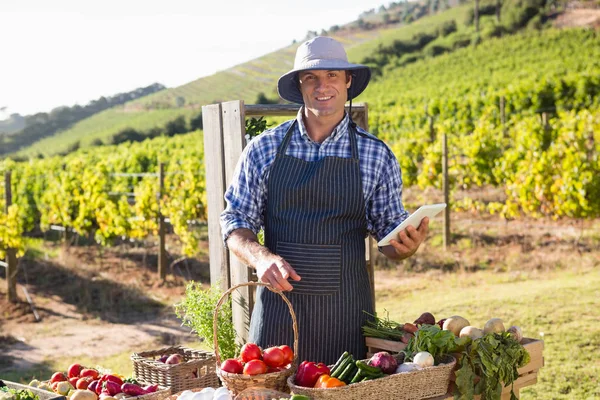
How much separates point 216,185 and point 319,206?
1.25m

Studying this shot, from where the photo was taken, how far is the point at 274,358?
9.05 feet

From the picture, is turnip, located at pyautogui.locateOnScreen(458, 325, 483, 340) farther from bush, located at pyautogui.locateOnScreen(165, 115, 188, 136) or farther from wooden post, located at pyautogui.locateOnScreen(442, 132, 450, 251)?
bush, located at pyautogui.locateOnScreen(165, 115, 188, 136)

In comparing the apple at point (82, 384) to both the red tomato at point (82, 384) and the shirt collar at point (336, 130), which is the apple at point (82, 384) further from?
the shirt collar at point (336, 130)

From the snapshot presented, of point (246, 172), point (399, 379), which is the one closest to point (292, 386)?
point (399, 379)

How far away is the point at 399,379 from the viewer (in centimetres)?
266

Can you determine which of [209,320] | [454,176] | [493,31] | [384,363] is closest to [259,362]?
[384,363]

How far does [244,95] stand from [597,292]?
54277 millimetres

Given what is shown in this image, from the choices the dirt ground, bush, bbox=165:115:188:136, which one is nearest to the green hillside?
bush, bbox=165:115:188:136

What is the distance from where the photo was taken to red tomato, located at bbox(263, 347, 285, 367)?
109 inches

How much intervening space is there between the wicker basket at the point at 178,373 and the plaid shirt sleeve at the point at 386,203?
3.29 ft

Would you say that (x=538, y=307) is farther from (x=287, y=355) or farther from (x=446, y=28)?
(x=446, y=28)

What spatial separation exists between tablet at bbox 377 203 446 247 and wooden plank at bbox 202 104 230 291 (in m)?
1.53

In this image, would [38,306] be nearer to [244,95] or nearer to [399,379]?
[399,379]

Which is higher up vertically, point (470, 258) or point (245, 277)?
point (245, 277)
